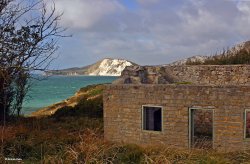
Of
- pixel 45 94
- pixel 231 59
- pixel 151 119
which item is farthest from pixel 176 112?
pixel 45 94

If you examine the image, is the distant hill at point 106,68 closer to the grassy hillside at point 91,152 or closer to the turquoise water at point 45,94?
the turquoise water at point 45,94

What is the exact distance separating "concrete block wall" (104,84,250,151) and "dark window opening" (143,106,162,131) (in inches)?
9.3

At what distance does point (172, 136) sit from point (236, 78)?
723cm

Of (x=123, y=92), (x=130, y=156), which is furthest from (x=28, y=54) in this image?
(x=130, y=156)

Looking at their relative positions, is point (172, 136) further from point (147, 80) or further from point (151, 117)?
point (147, 80)

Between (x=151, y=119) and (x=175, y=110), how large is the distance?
7.18 feet

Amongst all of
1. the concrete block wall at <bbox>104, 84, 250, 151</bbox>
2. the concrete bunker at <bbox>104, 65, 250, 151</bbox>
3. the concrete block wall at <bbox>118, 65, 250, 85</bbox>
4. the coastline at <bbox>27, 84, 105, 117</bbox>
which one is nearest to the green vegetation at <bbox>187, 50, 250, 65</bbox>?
the concrete block wall at <bbox>118, 65, 250, 85</bbox>

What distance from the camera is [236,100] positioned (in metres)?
12.2

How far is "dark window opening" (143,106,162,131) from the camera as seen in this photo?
1397cm

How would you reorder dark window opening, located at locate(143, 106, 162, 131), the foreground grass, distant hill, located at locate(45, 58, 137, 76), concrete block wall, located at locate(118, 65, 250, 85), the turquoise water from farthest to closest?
→ distant hill, located at locate(45, 58, 137, 76)
the turquoise water
concrete block wall, located at locate(118, 65, 250, 85)
dark window opening, located at locate(143, 106, 162, 131)
the foreground grass

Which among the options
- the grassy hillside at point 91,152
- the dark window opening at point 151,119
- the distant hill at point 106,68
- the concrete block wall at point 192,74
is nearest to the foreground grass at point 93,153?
the grassy hillside at point 91,152

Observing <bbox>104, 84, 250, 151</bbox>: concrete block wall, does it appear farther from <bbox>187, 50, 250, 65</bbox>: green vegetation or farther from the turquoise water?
<bbox>187, 50, 250, 65</bbox>: green vegetation

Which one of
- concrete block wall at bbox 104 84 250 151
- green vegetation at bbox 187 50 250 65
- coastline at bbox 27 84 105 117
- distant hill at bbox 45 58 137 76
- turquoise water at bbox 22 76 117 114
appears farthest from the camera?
distant hill at bbox 45 58 137 76

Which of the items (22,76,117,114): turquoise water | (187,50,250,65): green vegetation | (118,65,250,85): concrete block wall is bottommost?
(22,76,117,114): turquoise water
